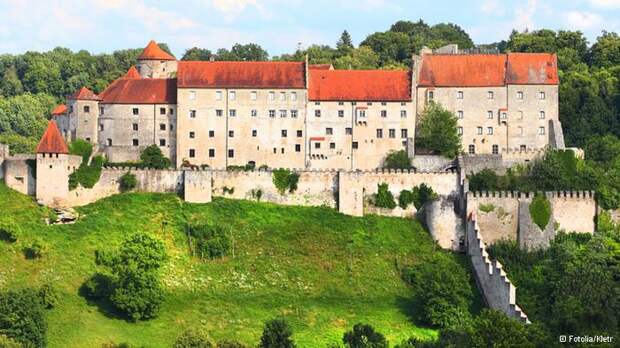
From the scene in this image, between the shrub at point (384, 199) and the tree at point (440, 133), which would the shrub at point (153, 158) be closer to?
the shrub at point (384, 199)

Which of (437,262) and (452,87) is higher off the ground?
(452,87)

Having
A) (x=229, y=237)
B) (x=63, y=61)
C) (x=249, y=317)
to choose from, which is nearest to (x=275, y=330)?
(x=249, y=317)

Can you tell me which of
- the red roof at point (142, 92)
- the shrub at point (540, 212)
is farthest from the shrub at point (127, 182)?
the shrub at point (540, 212)

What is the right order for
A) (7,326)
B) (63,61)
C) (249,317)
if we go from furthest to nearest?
1. (63,61)
2. (249,317)
3. (7,326)

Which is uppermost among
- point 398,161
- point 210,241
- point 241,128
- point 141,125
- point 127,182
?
point 141,125

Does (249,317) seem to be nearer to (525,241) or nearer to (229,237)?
(229,237)

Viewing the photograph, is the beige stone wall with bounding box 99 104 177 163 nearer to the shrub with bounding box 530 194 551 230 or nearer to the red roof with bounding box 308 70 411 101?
the red roof with bounding box 308 70 411 101

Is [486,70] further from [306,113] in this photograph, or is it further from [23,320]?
[23,320]

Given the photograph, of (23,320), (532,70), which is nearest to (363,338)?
(23,320)
